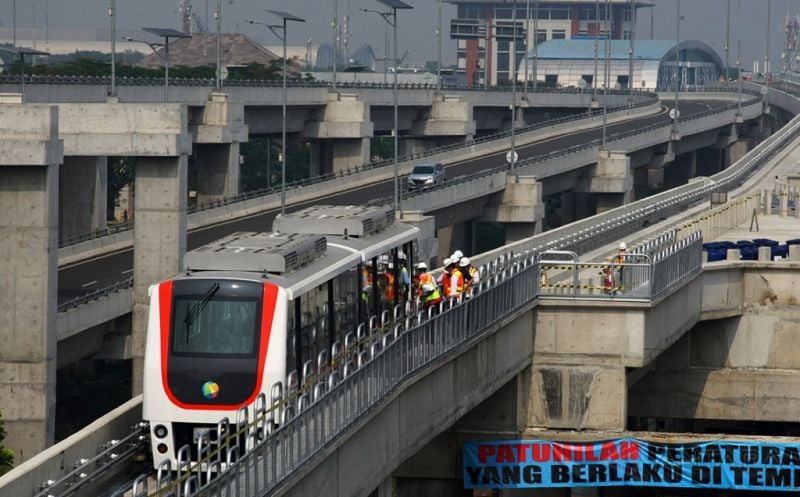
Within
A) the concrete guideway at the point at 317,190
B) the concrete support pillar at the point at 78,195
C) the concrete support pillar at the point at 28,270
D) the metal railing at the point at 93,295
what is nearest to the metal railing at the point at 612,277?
the concrete support pillar at the point at 28,270

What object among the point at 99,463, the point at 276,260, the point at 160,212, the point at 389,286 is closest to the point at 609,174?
the point at 160,212

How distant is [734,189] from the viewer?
9494 centimetres

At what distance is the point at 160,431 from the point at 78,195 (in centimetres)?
5002

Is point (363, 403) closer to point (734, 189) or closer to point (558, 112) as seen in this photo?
point (734, 189)

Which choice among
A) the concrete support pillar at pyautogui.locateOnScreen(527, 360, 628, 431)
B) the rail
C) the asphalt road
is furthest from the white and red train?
the asphalt road

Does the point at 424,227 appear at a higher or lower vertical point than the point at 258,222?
higher

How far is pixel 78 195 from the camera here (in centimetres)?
7238

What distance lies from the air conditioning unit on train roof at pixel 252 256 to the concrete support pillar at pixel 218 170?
66586 millimetres

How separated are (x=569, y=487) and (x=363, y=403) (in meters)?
15.6

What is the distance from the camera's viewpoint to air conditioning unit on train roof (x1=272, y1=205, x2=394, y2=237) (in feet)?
101

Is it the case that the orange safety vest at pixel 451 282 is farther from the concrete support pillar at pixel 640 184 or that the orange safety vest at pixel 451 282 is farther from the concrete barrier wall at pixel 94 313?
the concrete support pillar at pixel 640 184

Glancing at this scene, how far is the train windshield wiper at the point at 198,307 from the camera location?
2397cm

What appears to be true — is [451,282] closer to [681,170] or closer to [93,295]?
[93,295]

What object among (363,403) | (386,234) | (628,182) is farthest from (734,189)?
(363,403)
